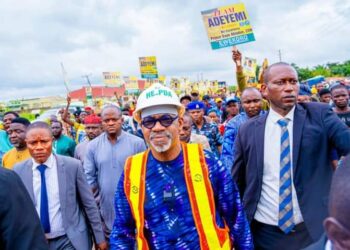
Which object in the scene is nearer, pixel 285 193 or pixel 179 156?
pixel 179 156

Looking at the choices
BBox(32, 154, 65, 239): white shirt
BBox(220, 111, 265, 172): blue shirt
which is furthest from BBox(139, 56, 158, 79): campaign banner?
BBox(32, 154, 65, 239): white shirt

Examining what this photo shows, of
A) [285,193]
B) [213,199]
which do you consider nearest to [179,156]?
[213,199]

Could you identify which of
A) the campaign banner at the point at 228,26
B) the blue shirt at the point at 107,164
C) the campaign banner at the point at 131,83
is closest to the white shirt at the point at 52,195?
the blue shirt at the point at 107,164

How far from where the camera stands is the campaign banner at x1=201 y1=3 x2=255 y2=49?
775 centimetres

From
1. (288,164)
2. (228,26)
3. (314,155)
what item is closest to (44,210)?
(288,164)

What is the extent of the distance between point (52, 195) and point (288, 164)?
2.02m

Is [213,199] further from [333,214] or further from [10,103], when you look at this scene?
[10,103]

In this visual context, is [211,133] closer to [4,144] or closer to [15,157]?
[15,157]

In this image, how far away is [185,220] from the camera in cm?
216

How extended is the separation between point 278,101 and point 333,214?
1932mm

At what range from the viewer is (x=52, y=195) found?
11.0 ft

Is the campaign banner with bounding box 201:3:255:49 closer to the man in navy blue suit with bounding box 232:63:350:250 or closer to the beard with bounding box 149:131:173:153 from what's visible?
the man in navy blue suit with bounding box 232:63:350:250

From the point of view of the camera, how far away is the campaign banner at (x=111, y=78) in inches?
714

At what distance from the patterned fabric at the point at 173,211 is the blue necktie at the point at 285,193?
45cm
